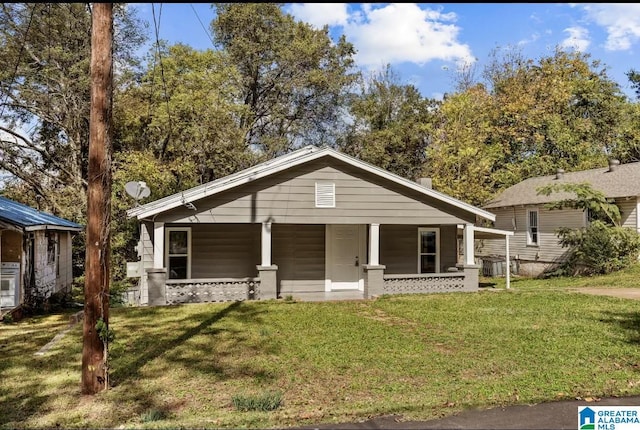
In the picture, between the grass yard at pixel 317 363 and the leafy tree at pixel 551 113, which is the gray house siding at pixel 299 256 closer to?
the grass yard at pixel 317 363

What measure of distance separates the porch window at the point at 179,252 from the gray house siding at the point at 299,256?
253 cm

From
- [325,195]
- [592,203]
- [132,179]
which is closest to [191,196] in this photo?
[325,195]

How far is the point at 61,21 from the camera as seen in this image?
21641 millimetres

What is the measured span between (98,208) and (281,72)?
25044 millimetres

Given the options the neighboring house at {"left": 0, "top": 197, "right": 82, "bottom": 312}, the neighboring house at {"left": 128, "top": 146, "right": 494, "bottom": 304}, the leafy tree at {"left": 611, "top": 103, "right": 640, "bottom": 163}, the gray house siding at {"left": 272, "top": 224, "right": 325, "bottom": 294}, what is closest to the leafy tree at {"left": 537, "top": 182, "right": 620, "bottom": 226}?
the neighboring house at {"left": 128, "top": 146, "right": 494, "bottom": 304}

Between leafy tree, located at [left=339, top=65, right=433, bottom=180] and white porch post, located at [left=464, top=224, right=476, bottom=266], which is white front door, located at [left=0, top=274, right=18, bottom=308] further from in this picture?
leafy tree, located at [left=339, top=65, right=433, bottom=180]

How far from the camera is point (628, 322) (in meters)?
9.55

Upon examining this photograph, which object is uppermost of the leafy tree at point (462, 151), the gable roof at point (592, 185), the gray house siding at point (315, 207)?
the leafy tree at point (462, 151)

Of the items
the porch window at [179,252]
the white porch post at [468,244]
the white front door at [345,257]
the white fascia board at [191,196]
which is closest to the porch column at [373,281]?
the white front door at [345,257]

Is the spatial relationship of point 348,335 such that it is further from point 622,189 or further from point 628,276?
point 622,189

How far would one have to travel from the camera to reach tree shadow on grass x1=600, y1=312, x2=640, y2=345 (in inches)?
326

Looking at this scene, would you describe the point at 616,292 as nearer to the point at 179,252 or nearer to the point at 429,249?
the point at 429,249

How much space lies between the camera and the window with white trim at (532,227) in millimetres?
22612

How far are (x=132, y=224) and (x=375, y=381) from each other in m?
18.9
